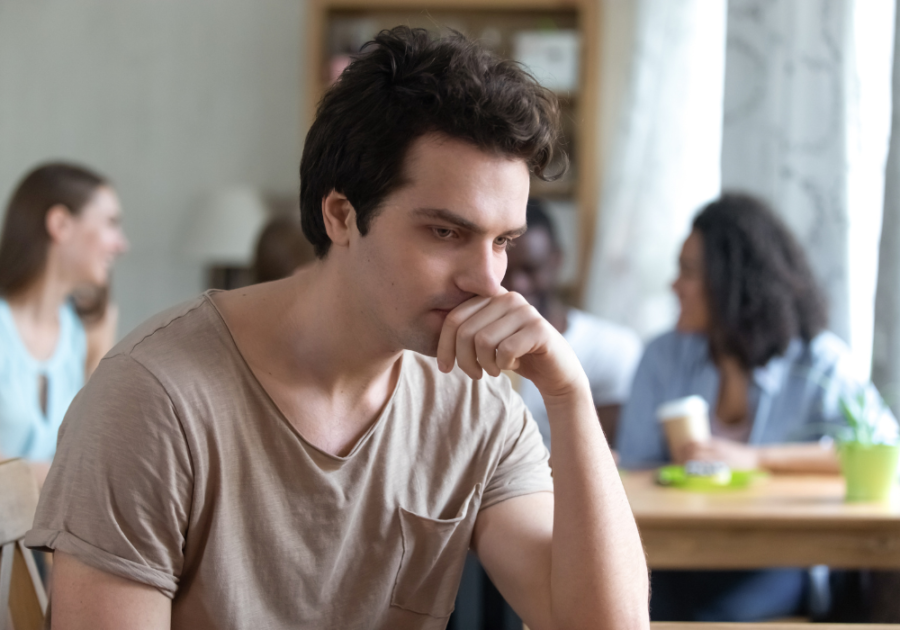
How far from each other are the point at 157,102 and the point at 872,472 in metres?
3.83

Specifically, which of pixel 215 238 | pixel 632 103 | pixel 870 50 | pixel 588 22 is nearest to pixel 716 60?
pixel 632 103

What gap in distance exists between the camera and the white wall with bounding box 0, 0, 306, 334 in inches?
177

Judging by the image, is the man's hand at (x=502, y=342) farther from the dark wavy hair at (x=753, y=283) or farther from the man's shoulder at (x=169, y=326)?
the dark wavy hair at (x=753, y=283)

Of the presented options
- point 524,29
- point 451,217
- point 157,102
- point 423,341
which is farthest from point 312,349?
point 157,102

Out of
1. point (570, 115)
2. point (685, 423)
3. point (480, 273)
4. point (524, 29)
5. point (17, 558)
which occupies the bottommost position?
point (685, 423)

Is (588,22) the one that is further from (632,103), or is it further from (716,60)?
(716,60)

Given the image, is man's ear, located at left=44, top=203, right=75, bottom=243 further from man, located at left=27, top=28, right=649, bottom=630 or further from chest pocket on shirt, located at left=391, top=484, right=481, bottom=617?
chest pocket on shirt, located at left=391, top=484, right=481, bottom=617

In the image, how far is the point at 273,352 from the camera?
1.10m

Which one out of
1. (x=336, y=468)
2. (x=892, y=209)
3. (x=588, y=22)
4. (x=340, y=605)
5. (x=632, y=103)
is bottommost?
(x=340, y=605)

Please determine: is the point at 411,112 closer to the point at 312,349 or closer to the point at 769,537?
the point at 312,349

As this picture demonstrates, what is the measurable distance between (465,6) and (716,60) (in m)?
1.21

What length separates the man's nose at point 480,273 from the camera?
104 centimetres

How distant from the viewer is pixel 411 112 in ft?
3.42

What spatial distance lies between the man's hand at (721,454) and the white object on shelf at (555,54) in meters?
2.27
